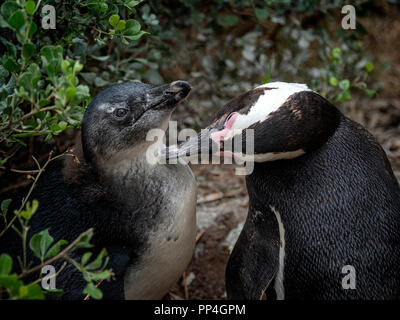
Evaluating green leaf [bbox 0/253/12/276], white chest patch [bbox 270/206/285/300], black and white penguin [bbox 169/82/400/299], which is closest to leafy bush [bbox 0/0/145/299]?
green leaf [bbox 0/253/12/276]

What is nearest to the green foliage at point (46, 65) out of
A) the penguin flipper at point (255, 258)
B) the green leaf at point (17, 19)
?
the green leaf at point (17, 19)

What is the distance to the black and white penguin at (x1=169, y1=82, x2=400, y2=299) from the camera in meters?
1.29

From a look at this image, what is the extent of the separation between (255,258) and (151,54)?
3.14ft

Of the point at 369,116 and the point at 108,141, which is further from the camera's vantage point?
the point at 369,116

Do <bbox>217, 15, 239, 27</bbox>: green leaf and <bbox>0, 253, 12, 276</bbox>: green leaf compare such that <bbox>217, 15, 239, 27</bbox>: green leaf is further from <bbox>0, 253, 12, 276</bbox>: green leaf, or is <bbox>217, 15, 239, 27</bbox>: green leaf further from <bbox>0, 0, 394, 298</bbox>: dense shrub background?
<bbox>0, 253, 12, 276</bbox>: green leaf

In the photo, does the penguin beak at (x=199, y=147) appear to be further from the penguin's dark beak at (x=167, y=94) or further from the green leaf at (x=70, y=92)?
the green leaf at (x=70, y=92)

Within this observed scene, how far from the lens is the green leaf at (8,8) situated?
44.4 inches

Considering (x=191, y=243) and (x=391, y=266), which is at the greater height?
(x=391, y=266)

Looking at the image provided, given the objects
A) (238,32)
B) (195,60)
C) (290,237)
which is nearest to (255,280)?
(290,237)

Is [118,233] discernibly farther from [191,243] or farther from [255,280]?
[255,280]

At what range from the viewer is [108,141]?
148cm

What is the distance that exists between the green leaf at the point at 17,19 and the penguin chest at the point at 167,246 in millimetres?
702

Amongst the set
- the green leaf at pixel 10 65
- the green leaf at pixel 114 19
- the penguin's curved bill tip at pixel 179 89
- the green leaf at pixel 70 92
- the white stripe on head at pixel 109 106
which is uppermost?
the green leaf at pixel 114 19

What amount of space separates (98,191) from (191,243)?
360 millimetres
